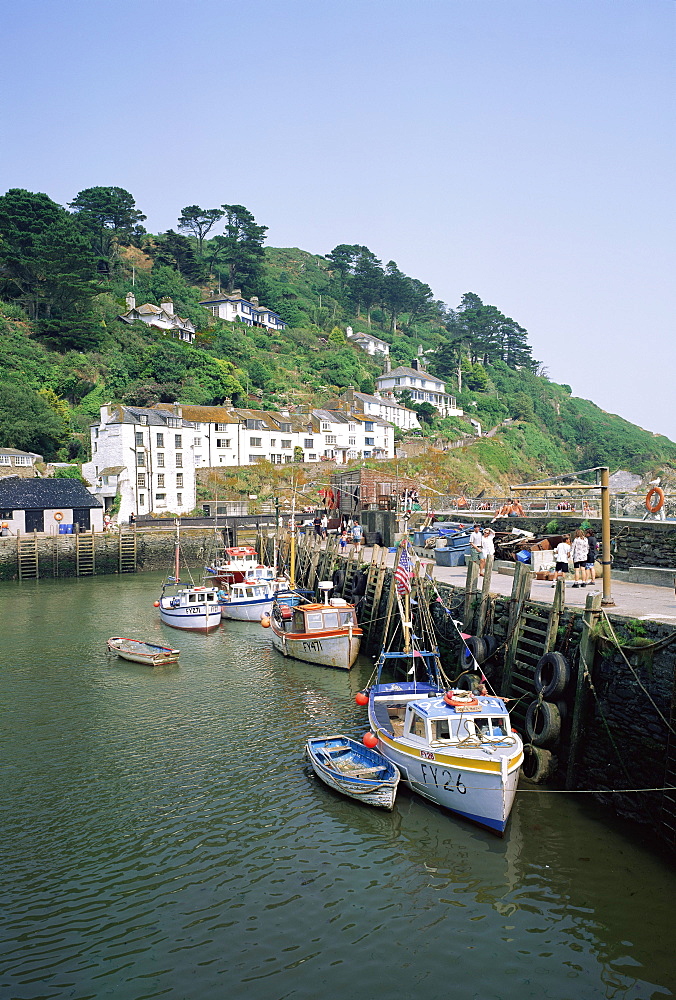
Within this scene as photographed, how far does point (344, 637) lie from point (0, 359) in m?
64.8

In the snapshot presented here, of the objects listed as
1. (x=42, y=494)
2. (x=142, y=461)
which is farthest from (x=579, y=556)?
(x=142, y=461)

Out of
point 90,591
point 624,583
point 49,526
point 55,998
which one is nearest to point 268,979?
point 55,998

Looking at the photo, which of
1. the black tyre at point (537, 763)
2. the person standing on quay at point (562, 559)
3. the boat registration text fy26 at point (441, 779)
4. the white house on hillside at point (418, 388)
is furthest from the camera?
the white house on hillside at point (418, 388)

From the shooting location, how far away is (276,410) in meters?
89.9

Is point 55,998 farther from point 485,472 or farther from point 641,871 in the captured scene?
point 485,472

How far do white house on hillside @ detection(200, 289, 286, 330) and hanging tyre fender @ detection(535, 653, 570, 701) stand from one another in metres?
110

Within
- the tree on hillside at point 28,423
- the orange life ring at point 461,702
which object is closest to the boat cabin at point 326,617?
the orange life ring at point 461,702

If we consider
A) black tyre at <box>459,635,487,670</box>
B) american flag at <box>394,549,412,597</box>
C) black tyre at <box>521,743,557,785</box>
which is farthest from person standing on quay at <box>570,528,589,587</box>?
black tyre at <box>521,743,557,785</box>

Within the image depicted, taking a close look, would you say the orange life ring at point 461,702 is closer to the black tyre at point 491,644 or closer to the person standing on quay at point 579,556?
the black tyre at point 491,644

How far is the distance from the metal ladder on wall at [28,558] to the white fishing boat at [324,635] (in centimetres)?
3073

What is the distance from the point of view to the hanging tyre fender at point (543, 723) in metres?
14.8

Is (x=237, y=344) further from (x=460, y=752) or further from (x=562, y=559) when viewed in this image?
(x=460, y=752)

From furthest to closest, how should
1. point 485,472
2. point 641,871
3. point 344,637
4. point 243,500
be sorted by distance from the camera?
point 485,472
point 243,500
point 344,637
point 641,871

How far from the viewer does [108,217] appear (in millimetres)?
128250
